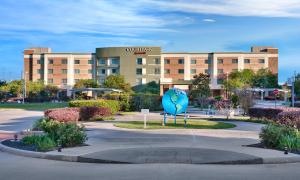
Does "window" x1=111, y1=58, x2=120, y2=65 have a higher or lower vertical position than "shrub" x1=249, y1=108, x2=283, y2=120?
higher

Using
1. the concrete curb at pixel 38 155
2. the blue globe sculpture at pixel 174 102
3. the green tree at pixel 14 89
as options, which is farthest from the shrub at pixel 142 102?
the green tree at pixel 14 89

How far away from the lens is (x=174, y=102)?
29.1 m

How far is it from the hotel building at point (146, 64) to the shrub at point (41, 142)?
9138 cm

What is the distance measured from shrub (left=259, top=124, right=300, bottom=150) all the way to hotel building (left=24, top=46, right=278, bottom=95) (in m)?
91.5

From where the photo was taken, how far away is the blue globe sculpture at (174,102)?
29.1m

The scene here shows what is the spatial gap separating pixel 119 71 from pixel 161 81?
13.3 metres

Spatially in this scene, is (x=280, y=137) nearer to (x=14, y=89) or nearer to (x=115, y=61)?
(x=14, y=89)

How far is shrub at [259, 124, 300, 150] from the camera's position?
1496cm

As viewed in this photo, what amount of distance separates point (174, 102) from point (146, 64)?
84.2 m

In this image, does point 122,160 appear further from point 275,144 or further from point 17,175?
point 275,144

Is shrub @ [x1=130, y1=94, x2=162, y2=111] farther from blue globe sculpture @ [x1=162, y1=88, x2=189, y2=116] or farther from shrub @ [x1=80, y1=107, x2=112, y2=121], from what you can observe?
blue globe sculpture @ [x1=162, y1=88, x2=189, y2=116]

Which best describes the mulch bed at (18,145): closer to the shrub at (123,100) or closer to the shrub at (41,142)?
the shrub at (41,142)

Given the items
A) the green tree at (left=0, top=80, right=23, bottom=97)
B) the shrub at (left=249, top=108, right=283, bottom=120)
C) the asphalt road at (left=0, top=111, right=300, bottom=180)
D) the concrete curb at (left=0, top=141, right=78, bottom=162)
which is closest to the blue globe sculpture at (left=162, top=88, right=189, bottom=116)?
the shrub at (left=249, top=108, right=283, bottom=120)

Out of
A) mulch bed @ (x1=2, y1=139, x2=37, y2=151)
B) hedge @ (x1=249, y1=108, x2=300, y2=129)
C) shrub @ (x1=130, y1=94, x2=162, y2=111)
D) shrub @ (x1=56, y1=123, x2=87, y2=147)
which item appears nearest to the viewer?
mulch bed @ (x1=2, y1=139, x2=37, y2=151)
